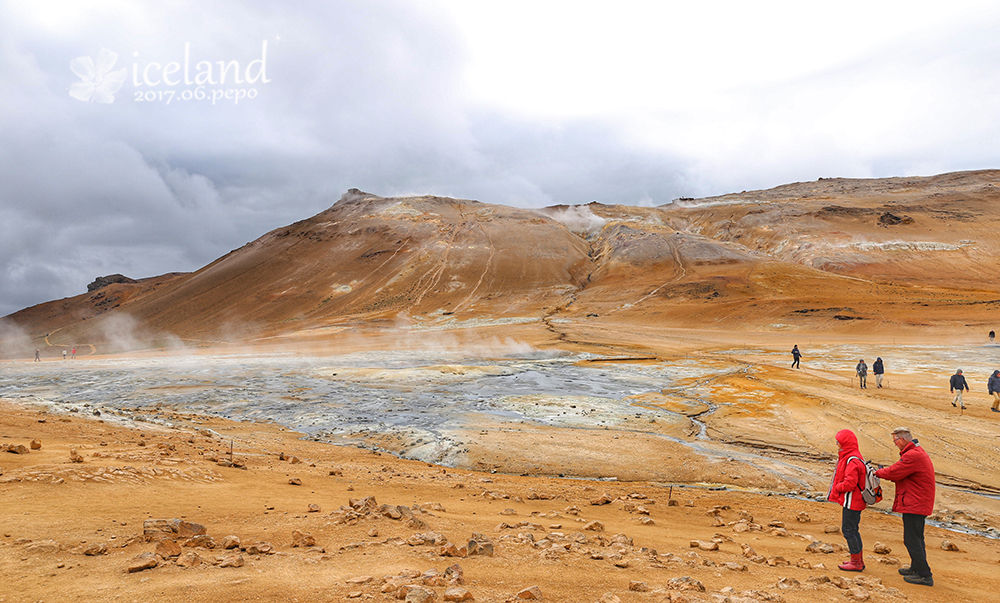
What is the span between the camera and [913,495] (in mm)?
6340

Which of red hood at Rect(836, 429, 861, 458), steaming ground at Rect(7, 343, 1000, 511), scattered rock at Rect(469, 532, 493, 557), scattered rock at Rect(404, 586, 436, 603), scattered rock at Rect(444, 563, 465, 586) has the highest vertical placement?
red hood at Rect(836, 429, 861, 458)

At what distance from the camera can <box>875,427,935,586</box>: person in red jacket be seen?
245 inches

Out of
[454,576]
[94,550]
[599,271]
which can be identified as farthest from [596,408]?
[599,271]

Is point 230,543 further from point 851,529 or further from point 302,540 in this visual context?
point 851,529

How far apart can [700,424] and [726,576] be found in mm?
12544

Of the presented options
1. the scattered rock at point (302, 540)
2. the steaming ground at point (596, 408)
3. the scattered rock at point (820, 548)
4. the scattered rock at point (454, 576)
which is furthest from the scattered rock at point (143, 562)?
the steaming ground at point (596, 408)

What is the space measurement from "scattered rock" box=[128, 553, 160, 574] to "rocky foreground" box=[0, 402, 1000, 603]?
0.04ft

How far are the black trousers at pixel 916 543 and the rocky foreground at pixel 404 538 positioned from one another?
0.26 m

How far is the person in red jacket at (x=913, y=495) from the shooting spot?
6230mm

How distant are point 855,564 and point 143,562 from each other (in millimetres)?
8010

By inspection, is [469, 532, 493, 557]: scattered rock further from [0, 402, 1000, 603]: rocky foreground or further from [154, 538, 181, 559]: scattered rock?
[154, 538, 181, 559]: scattered rock

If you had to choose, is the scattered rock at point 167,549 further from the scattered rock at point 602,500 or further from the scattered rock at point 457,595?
the scattered rock at point 602,500

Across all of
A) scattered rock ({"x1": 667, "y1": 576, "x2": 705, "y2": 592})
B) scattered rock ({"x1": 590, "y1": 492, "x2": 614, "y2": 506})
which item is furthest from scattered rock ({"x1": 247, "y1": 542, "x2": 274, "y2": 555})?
scattered rock ({"x1": 590, "y1": 492, "x2": 614, "y2": 506})

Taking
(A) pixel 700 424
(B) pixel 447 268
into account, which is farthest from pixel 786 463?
(B) pixel 447 268
